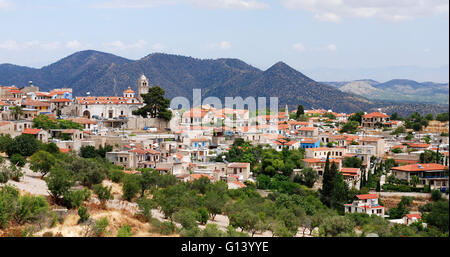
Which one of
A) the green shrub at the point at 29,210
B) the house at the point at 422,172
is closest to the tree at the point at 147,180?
the green shrub at the point at 29,210

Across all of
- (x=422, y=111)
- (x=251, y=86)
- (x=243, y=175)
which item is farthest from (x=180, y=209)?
(x=251, y=86)

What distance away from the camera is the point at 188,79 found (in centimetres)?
5450

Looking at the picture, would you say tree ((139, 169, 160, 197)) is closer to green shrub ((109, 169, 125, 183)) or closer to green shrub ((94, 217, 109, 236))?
green shrub ((109, 169, 125, 183))

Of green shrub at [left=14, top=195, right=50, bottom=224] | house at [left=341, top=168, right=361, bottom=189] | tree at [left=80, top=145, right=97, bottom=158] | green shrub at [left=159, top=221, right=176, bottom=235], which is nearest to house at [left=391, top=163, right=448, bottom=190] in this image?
house at [left=341, top=168, right=361, bottom=189]

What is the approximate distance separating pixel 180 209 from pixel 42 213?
2.94 meters

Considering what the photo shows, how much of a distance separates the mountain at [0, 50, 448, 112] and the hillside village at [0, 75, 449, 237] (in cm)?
1909

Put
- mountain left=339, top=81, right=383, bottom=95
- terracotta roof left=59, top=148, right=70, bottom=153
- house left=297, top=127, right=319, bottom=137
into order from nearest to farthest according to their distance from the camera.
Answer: terracotta roof left=59, top=148, right=70, bottom=153
house left=297, top=127, right=319, bottom=137
mountain left=339, top=81, right=383, bottom=95

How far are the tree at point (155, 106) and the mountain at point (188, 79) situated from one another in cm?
2127

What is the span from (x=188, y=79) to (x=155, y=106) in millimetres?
33045

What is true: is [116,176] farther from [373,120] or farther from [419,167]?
[373,120]

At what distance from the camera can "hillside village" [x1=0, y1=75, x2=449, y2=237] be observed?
9234mm

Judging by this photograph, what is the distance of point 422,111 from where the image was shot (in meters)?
27.8

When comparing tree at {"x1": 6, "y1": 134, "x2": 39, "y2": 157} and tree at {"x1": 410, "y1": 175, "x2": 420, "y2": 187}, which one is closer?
tree at {"x1": 6, "y1": 134, "x2": 39, "y2": 157}
